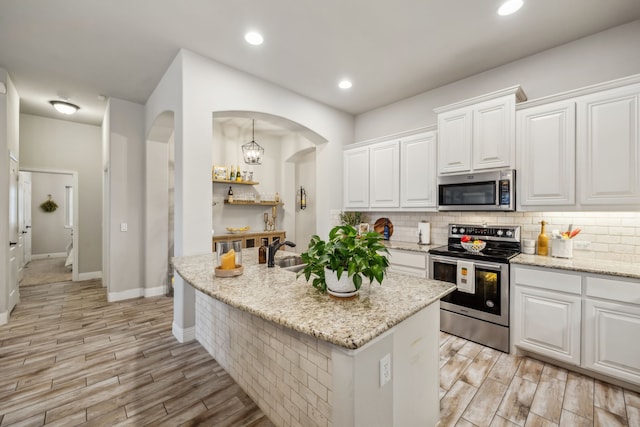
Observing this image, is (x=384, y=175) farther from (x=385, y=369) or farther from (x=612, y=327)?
(x=385, y=369)

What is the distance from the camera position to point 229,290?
1597mm

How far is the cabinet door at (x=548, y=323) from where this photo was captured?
2.23m

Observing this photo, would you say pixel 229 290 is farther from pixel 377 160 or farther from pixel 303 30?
pixel 377 160

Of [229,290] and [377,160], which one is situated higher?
[377,160]

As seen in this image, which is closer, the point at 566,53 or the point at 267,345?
the point at 267,345

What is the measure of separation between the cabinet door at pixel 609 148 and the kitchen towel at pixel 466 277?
3.55 ft

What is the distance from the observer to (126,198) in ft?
14.1

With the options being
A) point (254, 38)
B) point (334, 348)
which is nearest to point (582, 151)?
point (334, 348)

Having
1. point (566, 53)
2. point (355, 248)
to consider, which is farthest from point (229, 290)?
point (566, 53)

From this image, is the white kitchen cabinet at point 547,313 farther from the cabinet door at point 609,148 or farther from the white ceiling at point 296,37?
the white ceiling at point 296,37

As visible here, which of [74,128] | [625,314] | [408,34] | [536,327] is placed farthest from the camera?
[74,128]

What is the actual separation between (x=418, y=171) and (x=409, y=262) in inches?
46.2

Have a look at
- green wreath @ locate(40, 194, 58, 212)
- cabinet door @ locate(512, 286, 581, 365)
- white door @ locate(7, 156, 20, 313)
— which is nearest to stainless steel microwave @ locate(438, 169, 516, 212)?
cabinet door @ locate(512, 286, 581, 365)

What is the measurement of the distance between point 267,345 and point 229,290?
43 centimetres
